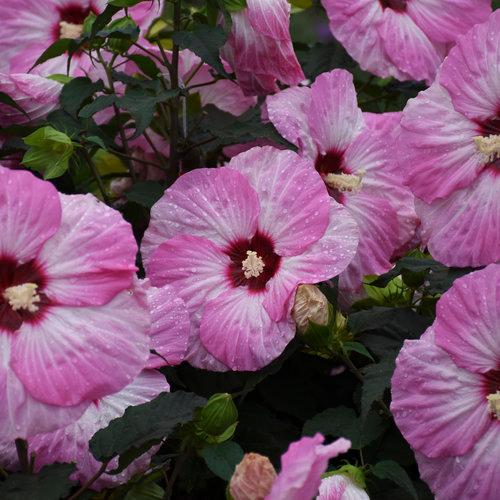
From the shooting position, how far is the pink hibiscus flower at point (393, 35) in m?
1.27

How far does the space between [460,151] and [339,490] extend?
37 cm

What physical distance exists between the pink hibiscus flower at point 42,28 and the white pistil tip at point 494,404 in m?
0.61

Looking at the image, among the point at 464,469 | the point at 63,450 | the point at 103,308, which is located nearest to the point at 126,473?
the point at 63,450

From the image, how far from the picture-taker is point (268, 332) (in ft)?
3.37

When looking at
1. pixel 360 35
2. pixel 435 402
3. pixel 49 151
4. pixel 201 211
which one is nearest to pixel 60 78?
pixel 49 151

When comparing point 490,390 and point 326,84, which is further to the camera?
point 326,84

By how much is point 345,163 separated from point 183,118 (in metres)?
0.21

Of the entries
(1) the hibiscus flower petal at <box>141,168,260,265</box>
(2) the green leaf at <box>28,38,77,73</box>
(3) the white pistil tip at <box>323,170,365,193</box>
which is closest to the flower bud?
(1) the hibiscus flower petal at <box>141,168,260,265</box>

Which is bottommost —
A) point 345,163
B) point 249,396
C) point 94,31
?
point 249,396

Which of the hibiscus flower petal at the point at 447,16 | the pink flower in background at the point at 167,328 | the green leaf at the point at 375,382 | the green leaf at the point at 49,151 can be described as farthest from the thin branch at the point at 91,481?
Result: the hibiscus flower petal at the point at 447,16

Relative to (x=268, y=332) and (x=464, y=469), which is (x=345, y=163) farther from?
(x=464, y=469)

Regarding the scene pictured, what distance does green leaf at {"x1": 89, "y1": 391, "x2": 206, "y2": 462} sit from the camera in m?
0.85

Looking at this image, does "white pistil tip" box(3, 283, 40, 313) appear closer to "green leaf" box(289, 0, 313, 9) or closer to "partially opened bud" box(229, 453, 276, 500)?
"partially opened bud" box(229, 453, 276, 500)

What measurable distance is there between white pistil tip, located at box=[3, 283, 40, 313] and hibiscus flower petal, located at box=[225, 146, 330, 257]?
0.32 metres
